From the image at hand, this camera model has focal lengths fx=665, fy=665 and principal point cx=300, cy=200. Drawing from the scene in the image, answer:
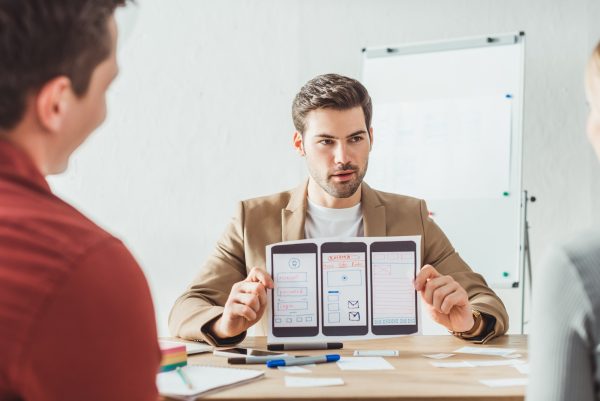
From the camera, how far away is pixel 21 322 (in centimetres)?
62

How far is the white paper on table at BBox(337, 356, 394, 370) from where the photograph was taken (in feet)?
4.64

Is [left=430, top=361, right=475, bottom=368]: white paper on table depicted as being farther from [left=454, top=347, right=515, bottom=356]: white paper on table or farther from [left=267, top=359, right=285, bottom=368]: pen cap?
[left=267, top=359, right=285, bottom=368]: pen cap

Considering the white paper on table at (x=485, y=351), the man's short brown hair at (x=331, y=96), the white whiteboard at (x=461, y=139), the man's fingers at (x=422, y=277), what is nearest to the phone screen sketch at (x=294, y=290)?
the man's fingers at (x=422, y=277)

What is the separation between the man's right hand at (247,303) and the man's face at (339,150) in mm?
634

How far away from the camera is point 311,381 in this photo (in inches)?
50.3

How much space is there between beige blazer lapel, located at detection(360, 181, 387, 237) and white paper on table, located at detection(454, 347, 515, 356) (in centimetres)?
58

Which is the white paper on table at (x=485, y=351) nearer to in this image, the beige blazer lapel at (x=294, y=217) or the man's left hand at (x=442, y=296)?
the man's left hand at (x=442, y=296)

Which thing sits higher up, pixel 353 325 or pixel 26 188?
pixel 26 188

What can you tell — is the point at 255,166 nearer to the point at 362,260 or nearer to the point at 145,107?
the point at 145,107

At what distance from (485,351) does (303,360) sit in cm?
47

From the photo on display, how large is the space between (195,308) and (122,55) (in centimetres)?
231

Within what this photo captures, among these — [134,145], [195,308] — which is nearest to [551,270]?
[195,308]

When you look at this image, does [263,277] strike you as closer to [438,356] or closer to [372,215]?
[438,356]

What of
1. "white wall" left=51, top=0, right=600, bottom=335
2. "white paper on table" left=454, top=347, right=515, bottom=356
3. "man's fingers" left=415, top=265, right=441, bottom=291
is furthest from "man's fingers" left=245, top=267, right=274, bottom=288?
"white wall" left=51, top=0, right=600, bottom=335
